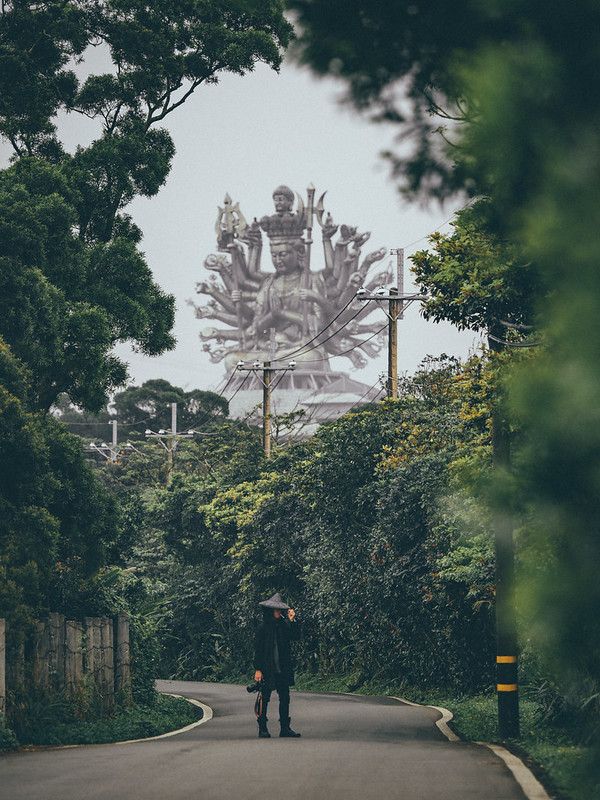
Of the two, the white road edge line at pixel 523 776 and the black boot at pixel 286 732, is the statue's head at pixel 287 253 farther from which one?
the white road edge line at pixel 523 776

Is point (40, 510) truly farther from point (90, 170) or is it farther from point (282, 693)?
point (90, 170)

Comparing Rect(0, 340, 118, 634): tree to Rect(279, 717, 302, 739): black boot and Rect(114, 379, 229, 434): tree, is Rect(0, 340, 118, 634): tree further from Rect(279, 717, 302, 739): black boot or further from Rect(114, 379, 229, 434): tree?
Rect(114, 379, 229, 434): tree

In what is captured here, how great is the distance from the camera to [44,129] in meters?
24.8

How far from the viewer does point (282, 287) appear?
455 ft

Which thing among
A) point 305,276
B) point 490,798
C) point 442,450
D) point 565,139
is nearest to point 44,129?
point 442,450

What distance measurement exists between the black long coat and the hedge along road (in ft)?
2.67

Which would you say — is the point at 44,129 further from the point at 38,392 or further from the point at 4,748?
the point at 4,748

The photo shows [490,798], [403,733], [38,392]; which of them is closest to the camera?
[490,798]

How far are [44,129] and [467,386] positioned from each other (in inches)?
499

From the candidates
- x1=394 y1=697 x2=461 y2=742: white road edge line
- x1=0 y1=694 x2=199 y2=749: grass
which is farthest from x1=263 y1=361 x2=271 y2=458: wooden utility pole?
x1=0 y1=694 x2=199 y2=749: grass

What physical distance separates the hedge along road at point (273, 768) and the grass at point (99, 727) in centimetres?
59

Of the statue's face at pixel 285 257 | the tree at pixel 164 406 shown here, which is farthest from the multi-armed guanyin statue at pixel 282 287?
the tree at pixel 164 406

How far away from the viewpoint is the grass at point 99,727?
14.7m

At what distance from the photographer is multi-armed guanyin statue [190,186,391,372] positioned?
438ft
